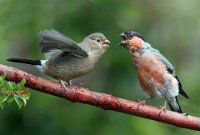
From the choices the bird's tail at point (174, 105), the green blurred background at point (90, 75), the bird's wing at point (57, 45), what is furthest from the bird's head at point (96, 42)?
the green blurred background at point (90, 75)

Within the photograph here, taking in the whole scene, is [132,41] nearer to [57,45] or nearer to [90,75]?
[57,45]

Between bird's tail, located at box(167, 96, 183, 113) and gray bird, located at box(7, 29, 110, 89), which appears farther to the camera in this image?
bird's tail, located at box(167, 96, 183, 113)

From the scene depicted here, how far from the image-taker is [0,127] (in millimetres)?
7289

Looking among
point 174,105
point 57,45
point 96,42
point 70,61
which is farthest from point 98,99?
point 174,105

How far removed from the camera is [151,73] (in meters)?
6.51

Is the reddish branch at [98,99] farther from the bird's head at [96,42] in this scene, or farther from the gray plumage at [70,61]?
the bird's head at [96,42]

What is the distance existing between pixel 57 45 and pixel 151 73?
1181 mm

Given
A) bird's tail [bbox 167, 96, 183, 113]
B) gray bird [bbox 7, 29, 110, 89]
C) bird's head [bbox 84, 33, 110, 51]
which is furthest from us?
bird's tail [bbox 167, 96, 183, 113]

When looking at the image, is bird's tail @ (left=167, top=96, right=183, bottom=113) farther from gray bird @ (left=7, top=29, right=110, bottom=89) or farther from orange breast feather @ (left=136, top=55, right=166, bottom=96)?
gray bird @ (left=7, top=29, right=110, bottom=89)

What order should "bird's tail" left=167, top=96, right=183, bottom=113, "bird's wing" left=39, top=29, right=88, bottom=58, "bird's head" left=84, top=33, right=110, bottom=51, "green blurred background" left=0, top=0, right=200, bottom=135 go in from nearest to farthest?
1. "bird's wing" left=39, top=29, right=88, bottom=58
2. "bird's head" left=84, top=33, right=110, bottom=51
3. "bird's tail" left=167, top=96, right=183, bottom=113
4. "green blurred background" left=0, top=0, right=200, bottom=135

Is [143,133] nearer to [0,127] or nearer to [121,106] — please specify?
[0,127]

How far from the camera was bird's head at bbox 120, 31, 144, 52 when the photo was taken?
21.1 feet

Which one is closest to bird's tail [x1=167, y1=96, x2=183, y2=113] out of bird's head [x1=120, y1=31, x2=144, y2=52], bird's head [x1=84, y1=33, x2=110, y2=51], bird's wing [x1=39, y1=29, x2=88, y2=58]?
bird's head [x1=120, y1=31, x2=144, y2=52]

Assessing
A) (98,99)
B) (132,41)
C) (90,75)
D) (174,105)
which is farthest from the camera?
(90,75)
